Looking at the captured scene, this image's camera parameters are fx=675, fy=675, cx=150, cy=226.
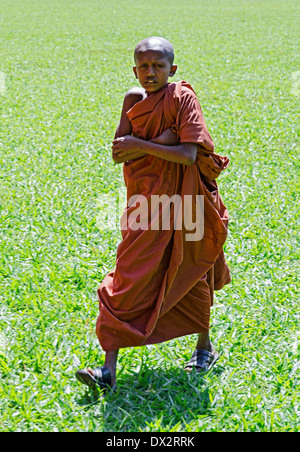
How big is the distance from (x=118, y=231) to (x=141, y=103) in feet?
7.39

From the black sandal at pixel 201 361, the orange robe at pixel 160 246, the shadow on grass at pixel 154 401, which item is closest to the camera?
the shadow on grass at pixel 154 401

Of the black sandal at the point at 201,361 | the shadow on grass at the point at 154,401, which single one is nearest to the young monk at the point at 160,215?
the shadow on grass at the point at 154,401

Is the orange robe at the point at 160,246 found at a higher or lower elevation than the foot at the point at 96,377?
higher

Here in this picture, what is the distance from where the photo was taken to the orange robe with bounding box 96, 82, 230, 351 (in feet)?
10.1

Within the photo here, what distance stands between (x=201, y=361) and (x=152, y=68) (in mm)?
1448

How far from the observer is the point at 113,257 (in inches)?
187

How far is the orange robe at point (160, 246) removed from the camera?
3.07 metres

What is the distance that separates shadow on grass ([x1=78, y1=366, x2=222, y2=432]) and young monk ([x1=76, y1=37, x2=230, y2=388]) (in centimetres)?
11

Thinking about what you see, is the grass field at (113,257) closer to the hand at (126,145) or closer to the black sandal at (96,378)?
the black sandal at (96,378)

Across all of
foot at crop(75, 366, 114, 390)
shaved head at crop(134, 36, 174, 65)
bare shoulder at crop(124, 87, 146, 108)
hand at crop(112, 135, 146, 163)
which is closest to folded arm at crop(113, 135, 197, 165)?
hand at crop(112, 135, 146, 163)

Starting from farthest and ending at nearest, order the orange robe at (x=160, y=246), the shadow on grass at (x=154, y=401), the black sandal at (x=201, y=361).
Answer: the black sandal at (x=201, y=361), the orange robe at (x=160, y=246), the shadow on grass at (x=154, y=401)

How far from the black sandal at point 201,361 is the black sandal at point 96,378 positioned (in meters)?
0.46

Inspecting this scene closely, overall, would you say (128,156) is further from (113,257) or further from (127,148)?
(113,257)

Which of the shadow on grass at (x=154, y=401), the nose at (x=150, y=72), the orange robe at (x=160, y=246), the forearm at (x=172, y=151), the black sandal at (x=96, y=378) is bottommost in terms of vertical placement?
the shadow on grass at (x=154, y=401)
